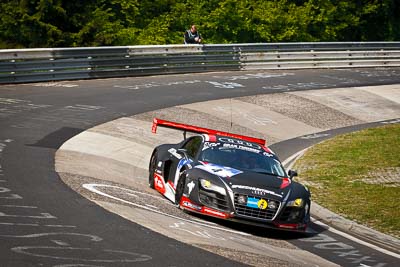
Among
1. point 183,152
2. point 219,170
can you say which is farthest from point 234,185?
point 183,152

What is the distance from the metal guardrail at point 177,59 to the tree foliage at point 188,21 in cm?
586

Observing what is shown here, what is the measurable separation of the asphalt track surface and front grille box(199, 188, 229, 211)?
4.03 feet

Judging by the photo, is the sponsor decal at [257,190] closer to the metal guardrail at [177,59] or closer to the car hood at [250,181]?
the car hood at [250,181]

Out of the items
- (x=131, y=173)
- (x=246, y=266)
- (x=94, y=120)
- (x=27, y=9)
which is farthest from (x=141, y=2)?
(x=246, y=266)

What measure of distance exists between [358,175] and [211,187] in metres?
6.60

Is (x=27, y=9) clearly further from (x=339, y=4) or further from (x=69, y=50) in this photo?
(x=339, y=4)

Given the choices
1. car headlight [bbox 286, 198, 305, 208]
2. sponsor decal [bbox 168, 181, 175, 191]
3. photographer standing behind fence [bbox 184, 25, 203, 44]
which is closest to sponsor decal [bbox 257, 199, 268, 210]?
car headlight [bbox 286, 198, 305, 208]

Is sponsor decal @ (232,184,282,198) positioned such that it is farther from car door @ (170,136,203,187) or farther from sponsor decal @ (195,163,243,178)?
car door @ (170,136,203,187)

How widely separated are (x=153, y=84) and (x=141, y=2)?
17.9 meters

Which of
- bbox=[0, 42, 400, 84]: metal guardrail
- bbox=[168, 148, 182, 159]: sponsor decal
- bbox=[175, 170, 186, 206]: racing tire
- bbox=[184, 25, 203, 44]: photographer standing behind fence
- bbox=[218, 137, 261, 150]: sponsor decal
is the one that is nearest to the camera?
bbox=[175, 170, 186, 206]: racing tire

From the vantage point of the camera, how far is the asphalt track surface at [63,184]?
33.2 feet

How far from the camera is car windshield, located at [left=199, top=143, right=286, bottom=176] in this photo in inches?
576

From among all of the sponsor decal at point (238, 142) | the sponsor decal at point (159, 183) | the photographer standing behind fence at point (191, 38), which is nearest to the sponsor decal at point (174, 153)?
the sponsor decal at point (159, 183)

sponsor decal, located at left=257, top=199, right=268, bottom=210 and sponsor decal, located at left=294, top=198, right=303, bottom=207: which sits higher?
sponsor decal, located at left=257, top=199, right=268, bottom=210
